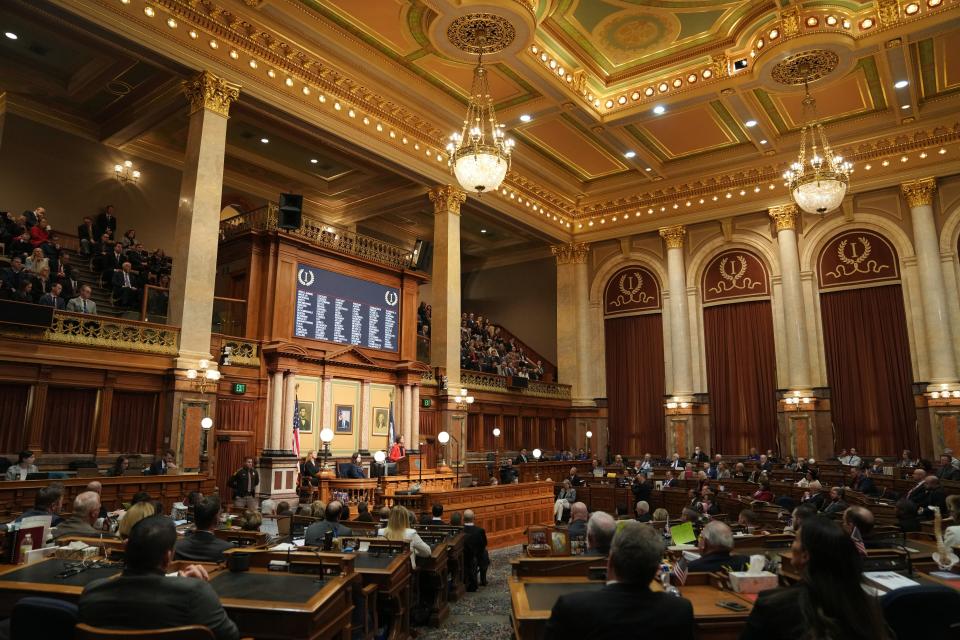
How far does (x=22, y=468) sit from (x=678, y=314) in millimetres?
16503

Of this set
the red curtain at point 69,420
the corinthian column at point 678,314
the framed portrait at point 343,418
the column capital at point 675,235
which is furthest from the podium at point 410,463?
the column capital at point 675,235

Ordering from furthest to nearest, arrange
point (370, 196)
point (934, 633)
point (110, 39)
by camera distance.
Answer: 1. point (370, 196)
2. point (110, 39)
3. point (934, 633)

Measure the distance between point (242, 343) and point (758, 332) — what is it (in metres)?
14.1

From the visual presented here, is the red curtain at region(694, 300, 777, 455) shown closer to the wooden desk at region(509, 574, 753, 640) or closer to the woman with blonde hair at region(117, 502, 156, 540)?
the wooden desk at region(509, 574, 753, 640)

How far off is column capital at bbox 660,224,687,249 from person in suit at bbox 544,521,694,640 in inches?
719

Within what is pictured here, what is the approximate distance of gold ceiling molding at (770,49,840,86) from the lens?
12.1 metres

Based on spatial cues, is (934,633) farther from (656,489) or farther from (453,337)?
(453,337)

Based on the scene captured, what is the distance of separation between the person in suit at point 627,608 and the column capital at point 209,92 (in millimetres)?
11165

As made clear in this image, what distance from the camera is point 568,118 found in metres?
15.7

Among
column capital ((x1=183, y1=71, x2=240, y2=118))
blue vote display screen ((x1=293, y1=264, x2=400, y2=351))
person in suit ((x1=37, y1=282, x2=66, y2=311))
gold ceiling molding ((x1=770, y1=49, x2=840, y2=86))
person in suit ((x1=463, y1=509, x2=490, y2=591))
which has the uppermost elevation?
gold ceiling molding ((x1=770, y1=49, x2=840, y2=86))

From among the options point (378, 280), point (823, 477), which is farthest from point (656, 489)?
point (378, 280)

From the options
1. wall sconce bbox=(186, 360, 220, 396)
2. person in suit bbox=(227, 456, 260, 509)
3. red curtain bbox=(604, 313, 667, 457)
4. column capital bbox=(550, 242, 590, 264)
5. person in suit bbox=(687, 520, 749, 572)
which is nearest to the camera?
person in suit bbox=(687, 520, 749, 572)

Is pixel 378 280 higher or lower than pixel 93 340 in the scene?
higher

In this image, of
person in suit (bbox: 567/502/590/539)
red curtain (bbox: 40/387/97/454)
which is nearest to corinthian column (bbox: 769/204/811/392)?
person in suit (bbox: 567/502/590/539)
